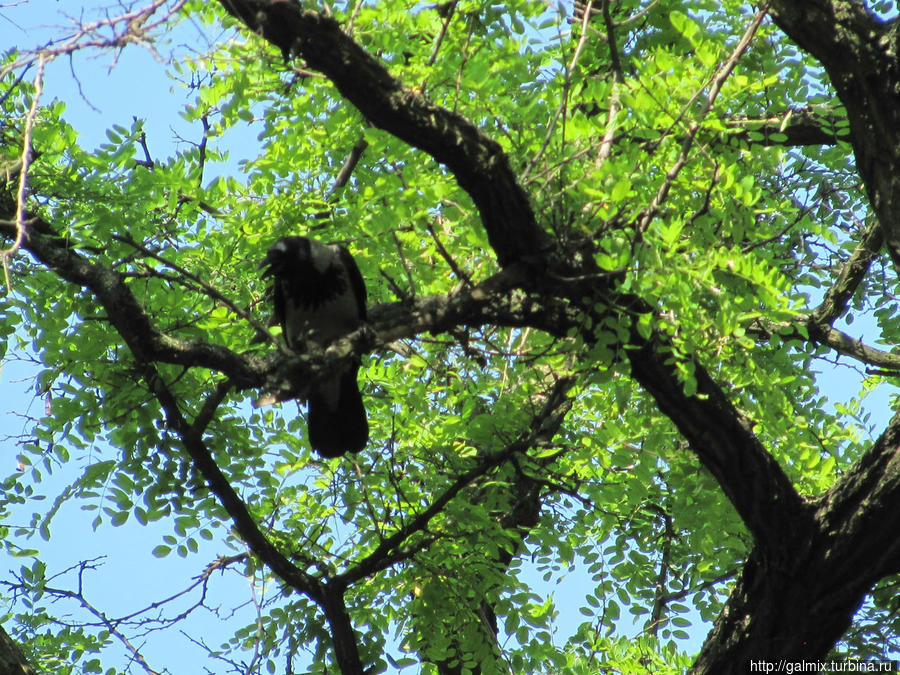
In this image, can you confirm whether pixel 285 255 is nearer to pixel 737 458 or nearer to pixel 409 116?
pixel 409 116

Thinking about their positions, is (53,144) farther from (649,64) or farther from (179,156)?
(649,64)

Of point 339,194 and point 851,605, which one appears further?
point 339,194

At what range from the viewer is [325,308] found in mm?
4820

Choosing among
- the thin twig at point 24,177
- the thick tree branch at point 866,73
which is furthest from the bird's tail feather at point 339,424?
the thick tree branch at point 866,73

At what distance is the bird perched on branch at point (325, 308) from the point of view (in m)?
4.42

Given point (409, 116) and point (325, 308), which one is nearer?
point (409, 116)

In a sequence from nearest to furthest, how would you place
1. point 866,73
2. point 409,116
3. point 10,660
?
point 409,116 → point 866,73 → point 10,660

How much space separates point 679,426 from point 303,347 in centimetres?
169

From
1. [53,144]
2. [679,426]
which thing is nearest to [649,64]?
[679,426]

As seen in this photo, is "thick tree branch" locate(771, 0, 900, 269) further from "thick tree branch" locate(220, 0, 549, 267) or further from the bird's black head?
the bird's black head

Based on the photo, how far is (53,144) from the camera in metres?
3.93

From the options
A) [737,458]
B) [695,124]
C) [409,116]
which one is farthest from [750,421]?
[409,116]

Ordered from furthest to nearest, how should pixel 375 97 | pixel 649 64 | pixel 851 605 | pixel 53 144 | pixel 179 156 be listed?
1. pixel 179 156
2. pixel 53 144
3. pixel 851 605
4. pixel 649 64
5. pixel 375 97

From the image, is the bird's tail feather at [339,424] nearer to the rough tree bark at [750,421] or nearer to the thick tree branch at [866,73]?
the rough tree bark at [750,421]
